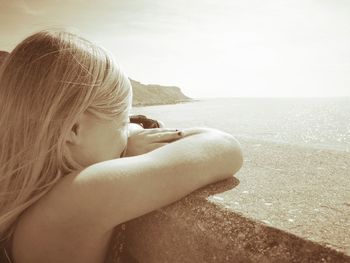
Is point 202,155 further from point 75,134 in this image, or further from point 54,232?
point 54,232

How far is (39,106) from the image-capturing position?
4.35ft

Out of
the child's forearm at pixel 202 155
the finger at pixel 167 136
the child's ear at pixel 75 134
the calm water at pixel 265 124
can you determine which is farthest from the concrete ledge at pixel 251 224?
the calm water at pixel 265 124

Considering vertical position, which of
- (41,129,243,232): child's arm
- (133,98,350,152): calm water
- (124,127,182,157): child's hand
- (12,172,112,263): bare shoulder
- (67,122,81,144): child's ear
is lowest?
(133,98,350,152): calm water

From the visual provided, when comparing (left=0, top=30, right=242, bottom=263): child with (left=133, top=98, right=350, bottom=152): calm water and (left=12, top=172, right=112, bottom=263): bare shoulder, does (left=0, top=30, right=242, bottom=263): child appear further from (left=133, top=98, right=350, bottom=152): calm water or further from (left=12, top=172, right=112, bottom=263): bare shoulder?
(left=133, top=98, right=350, bottom=152): calm water

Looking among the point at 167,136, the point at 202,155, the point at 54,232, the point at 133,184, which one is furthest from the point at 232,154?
the point at 54,232

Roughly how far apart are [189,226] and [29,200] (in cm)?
70

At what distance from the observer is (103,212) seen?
1274 mm

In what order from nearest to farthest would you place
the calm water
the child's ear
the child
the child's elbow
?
the child, the child's ear, the child's elbow, the calm water

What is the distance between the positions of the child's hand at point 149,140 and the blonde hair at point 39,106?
429 mm

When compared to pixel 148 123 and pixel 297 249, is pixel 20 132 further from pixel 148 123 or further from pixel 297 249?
pixel 297 249

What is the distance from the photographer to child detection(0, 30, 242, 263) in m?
1.28

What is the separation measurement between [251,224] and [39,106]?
1.00m

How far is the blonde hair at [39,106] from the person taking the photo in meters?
1.33

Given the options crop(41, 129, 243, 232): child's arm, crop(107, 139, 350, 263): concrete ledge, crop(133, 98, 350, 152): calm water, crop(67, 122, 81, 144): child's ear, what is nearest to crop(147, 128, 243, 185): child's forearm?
crop(41, 129, 243, 232): child's arm
